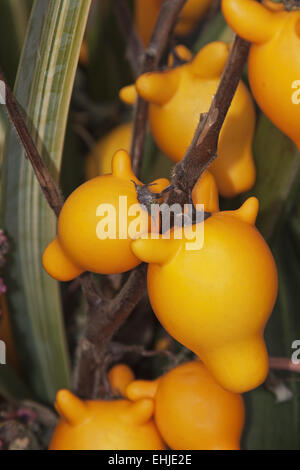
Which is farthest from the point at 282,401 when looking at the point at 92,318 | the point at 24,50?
the point at 24,50

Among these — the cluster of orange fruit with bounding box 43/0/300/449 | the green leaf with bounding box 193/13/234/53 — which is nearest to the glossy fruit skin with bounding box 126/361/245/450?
the cluster of orange fruit with bounding box 43/0/300/449

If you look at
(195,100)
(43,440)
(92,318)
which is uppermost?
(195,100)

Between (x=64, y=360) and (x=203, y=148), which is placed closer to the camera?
(x=203, y=148)

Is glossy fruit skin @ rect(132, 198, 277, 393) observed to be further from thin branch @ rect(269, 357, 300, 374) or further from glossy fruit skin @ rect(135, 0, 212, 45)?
glossy fruit skin @ rect(135, 0, 212, 45)

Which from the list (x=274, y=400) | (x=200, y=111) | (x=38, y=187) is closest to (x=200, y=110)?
(x=200, y=111)

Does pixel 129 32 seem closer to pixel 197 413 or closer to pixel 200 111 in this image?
pixel 200 111

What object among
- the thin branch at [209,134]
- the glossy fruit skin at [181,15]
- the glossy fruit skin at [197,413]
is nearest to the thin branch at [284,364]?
the glossy fruit skin at [197,413]

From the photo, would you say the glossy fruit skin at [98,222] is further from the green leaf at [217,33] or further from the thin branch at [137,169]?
the green leaf at [217,33]

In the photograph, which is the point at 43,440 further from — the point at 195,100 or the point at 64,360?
the point at 195,100
